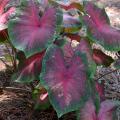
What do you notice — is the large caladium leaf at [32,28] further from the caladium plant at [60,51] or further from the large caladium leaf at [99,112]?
the large caladium leaf at [99,112]

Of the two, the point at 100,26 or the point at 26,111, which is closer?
the point at 100,26

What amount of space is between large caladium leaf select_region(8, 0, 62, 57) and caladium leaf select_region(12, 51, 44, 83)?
15 cm

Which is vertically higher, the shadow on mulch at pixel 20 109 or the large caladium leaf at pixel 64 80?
the large caladium leaf at pixel 64 80

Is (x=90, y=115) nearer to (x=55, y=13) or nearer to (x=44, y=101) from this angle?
(x=44, y=101)

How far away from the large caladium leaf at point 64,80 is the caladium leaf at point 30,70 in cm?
14

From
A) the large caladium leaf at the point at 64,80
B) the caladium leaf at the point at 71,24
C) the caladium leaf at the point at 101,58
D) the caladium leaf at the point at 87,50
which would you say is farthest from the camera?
the caladium leaf at the point at 101,58

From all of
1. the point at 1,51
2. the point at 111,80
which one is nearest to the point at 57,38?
the point at 111,80

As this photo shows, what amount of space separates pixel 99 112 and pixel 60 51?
376mm

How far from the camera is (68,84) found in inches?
68.7

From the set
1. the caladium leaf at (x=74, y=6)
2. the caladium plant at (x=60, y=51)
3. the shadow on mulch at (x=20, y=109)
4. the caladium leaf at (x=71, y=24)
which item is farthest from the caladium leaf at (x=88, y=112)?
the caladium leaf at (x=74, y=6)

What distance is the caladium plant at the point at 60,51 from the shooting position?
1.73m

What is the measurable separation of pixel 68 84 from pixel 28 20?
37cm

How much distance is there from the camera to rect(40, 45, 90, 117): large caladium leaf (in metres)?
1.71

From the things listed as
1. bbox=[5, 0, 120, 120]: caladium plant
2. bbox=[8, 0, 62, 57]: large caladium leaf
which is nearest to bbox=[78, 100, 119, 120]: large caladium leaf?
bbox=[5, 0, 120, 120]: caladium plant
